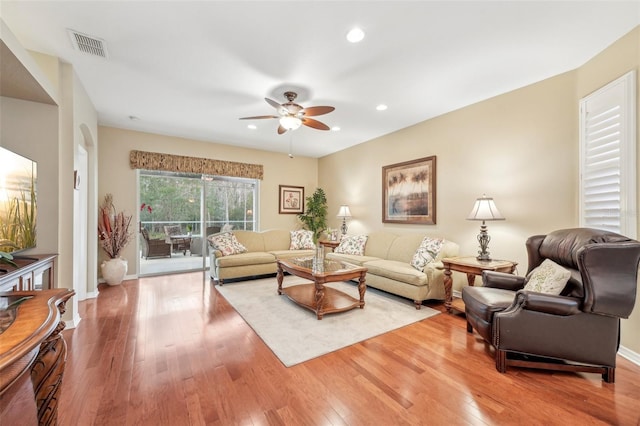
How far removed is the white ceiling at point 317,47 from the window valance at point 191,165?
4.12 feet

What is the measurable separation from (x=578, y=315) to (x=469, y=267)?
1.11 m

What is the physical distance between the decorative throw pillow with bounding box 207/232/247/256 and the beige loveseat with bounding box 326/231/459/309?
1.85m

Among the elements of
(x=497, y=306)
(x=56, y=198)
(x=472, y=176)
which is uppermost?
(x=472, y=176)

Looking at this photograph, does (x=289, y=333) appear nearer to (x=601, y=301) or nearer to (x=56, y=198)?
(x=601, y=301)

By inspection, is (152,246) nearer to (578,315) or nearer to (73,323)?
(73,323)

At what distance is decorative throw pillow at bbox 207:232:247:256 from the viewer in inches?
188

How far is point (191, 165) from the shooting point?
5.42 metres

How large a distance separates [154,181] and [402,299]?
5.08 metres

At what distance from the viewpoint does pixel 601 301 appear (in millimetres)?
1896

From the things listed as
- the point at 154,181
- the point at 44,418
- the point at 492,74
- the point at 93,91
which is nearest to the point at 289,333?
the point at 44,418

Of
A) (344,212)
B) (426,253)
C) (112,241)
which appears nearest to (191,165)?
(112,241)

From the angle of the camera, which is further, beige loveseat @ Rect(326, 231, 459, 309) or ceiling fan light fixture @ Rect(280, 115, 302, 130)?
beige loveseat @ Rect(326, 231, 459, 309)

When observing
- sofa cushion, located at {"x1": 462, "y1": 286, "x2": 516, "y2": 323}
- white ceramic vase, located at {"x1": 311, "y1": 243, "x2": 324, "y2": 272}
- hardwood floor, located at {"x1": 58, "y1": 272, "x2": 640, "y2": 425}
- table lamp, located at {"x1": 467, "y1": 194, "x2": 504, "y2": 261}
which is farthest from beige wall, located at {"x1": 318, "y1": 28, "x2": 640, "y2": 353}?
white ceramic vase, located at {"x1": 311, "y1": 243, "x2": 324, "y2": 272}

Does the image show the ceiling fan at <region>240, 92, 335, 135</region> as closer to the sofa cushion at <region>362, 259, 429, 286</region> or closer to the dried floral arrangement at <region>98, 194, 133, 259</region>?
the sofa cushion at <region>362, 259, 429, 286</region>
